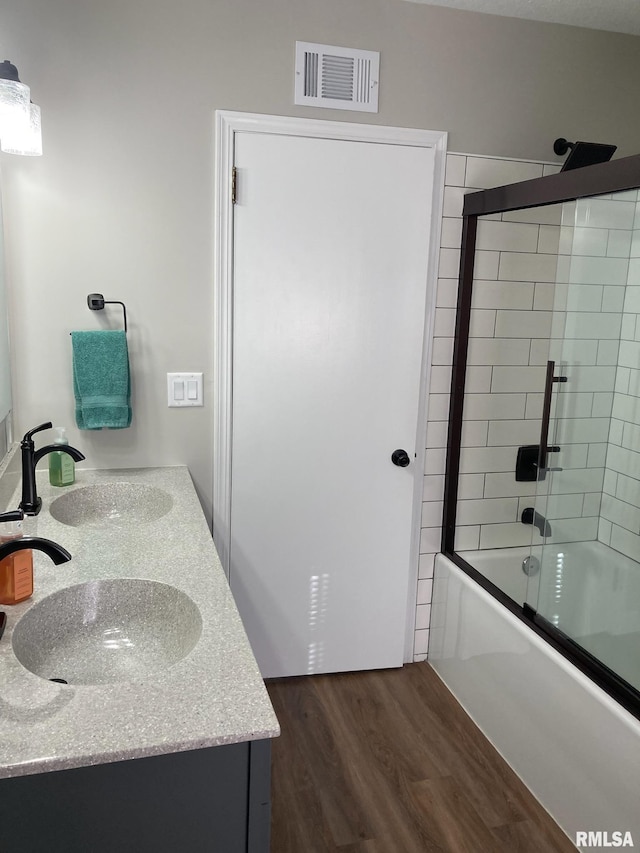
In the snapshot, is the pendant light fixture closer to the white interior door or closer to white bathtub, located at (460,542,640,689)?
the white interior door

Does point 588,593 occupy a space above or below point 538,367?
below

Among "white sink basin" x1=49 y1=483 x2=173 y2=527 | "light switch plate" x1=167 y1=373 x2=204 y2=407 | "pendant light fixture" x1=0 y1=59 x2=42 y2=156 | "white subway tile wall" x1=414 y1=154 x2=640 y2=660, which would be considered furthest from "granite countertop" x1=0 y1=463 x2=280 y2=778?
"white subway tile wall" x1=414 y1=154 x2=640 y2=660

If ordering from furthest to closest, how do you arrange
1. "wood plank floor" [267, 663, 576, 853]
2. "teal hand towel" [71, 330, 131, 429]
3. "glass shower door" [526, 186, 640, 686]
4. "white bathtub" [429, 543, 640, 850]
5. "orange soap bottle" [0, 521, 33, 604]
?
"teal hand towel" [71, 330, 131, 429] → "glass shower door" [526, 186, 640, 686] → "wood plank floor" [267, 663, 576, 853] → "white bathtub" [429, 543, 640, 850] → "orange soap bottle" [0, 521, 33, 604]

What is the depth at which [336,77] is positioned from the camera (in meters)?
2.33

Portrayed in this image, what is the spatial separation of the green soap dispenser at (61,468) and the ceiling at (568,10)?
1.97 metres

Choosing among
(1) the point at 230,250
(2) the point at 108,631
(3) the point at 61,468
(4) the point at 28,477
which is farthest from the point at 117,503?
(1) the point at 230,250

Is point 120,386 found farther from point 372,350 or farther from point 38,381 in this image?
point 372,350

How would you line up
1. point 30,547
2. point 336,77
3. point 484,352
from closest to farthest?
point 30,547 < point 336,77 < point 484,352

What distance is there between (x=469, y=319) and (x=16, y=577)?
1881 millimetres

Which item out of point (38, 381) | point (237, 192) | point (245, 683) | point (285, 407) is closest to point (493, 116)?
point (237, 192)

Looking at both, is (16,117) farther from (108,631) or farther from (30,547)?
(108,631)

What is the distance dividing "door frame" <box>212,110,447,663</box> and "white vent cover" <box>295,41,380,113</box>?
0.22 ft

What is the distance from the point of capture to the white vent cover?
2301 millimetres

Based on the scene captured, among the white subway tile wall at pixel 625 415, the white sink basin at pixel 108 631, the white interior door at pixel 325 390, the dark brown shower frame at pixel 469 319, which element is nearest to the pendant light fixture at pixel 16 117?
the white interior door at pixel 325 390
